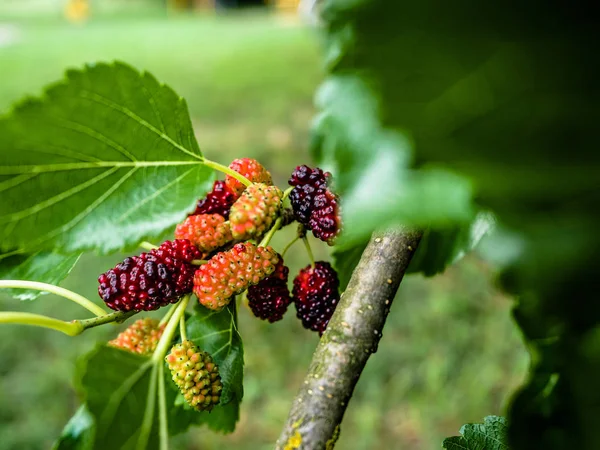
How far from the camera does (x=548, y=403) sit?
243 millimetres

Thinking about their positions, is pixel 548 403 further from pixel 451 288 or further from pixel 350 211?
pixel 451 288

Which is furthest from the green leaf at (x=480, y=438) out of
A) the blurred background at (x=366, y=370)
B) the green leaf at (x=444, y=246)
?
the blurred background at (x=366, y=370)

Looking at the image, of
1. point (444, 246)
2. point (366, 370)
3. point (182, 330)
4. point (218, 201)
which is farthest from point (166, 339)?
point (366, 370)

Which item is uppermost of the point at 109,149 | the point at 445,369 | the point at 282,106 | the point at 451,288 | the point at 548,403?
the point at 282,106

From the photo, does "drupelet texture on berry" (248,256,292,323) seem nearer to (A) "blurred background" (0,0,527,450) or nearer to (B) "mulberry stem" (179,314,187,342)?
(B) "mulberry stem" (179,314,187,342)

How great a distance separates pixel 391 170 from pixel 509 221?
44 millimetres

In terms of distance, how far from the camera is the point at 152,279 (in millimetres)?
415

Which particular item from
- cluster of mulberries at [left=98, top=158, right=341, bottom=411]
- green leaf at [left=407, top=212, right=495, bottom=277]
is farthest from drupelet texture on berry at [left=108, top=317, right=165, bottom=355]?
green leaf at [left=407, top=212, right=495, bottom=277]

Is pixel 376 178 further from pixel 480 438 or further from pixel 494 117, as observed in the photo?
pixel 480 438

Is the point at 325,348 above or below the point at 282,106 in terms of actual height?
below

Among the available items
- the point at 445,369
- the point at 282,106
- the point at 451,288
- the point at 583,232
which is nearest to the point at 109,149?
the point at 583,232

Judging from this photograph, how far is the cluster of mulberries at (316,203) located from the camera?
1.40ft

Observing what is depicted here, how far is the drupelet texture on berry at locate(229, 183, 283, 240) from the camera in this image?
40 cm

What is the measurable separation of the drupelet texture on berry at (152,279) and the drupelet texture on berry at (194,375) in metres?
0.04
